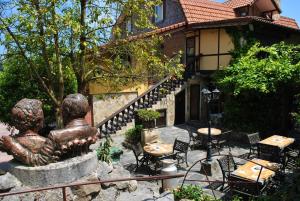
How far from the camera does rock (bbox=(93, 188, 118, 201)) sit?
559 cm

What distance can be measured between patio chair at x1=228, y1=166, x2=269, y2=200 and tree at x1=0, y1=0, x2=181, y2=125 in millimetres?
4084

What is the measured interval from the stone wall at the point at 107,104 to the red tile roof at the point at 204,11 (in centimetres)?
633

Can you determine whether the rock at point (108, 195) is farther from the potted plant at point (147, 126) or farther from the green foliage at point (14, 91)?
the green foliage at point (14, 91)

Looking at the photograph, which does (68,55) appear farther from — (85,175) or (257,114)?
(257,114)

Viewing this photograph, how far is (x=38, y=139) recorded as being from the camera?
527cm

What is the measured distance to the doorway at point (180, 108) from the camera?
1725cm

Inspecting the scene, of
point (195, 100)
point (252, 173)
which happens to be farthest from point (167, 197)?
point (195, 100)

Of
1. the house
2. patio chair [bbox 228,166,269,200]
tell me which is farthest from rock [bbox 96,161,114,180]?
the house

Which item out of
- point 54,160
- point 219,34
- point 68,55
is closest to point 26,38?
point 68,55

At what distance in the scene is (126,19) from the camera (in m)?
9.49

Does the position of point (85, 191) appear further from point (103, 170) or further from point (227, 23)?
point (227, 23)

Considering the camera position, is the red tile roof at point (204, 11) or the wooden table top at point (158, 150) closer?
the wooden table top at point (158, 150)

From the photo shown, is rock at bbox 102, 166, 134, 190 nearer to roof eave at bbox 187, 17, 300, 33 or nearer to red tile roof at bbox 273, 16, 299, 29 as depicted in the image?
roof eave at bbox 187, 17, 300, 33

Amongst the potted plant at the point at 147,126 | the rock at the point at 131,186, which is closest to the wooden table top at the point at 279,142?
the potted plant at the point at 147,126
